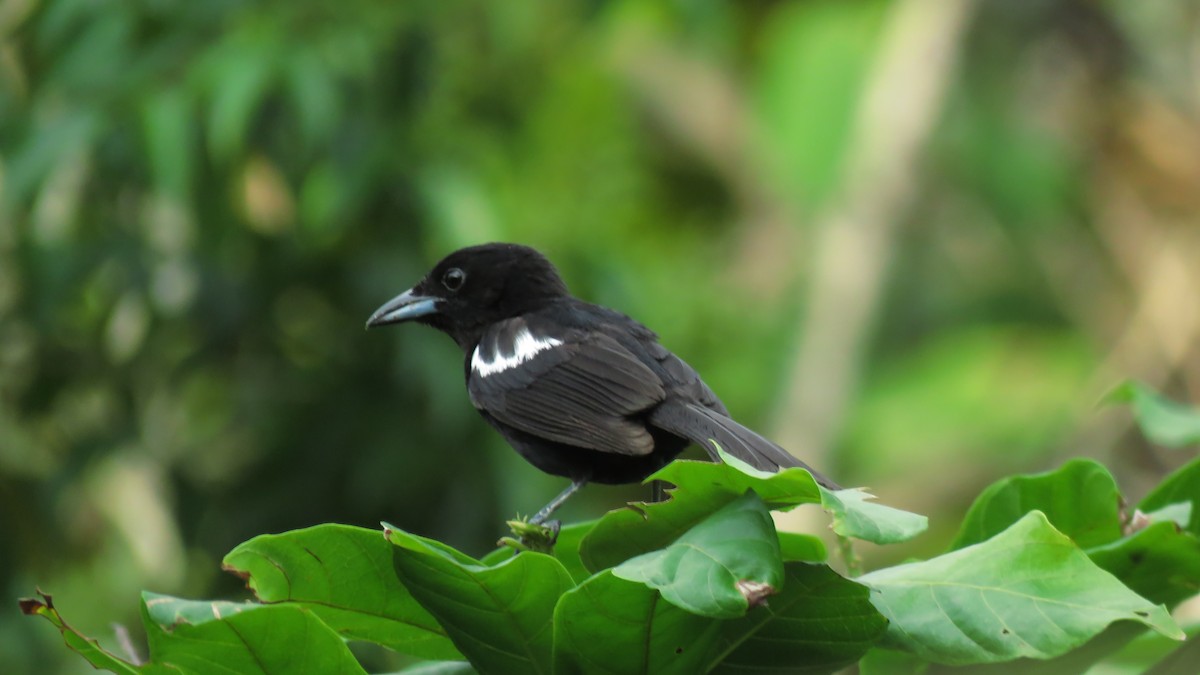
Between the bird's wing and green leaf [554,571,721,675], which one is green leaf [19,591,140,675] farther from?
the bird's wing

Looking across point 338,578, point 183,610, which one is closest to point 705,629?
point 338,578

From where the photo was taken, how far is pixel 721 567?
1.48 metres

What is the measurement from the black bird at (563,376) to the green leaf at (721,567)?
71cm

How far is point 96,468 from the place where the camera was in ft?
16.4

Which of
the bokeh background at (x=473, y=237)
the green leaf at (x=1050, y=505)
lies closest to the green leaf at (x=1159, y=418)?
the green leaf at (x=1050, y=505)

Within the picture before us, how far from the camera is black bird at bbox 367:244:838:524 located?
268 centimetres

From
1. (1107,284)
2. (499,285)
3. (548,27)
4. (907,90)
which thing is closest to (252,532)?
(499,285)

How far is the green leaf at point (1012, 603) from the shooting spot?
155cm

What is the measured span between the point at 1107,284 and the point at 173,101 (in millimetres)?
6665

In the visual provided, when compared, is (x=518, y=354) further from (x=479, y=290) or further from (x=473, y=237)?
(x=473, y=237)

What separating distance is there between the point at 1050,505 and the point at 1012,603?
0.57m

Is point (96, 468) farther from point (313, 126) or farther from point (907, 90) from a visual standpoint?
point (907, 90)

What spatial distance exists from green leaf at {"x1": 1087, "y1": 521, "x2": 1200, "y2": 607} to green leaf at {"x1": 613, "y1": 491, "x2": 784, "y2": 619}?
2.28ft

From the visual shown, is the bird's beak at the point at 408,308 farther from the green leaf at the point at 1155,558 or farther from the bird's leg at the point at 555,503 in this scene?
the green leaf at the point at 1155,558
